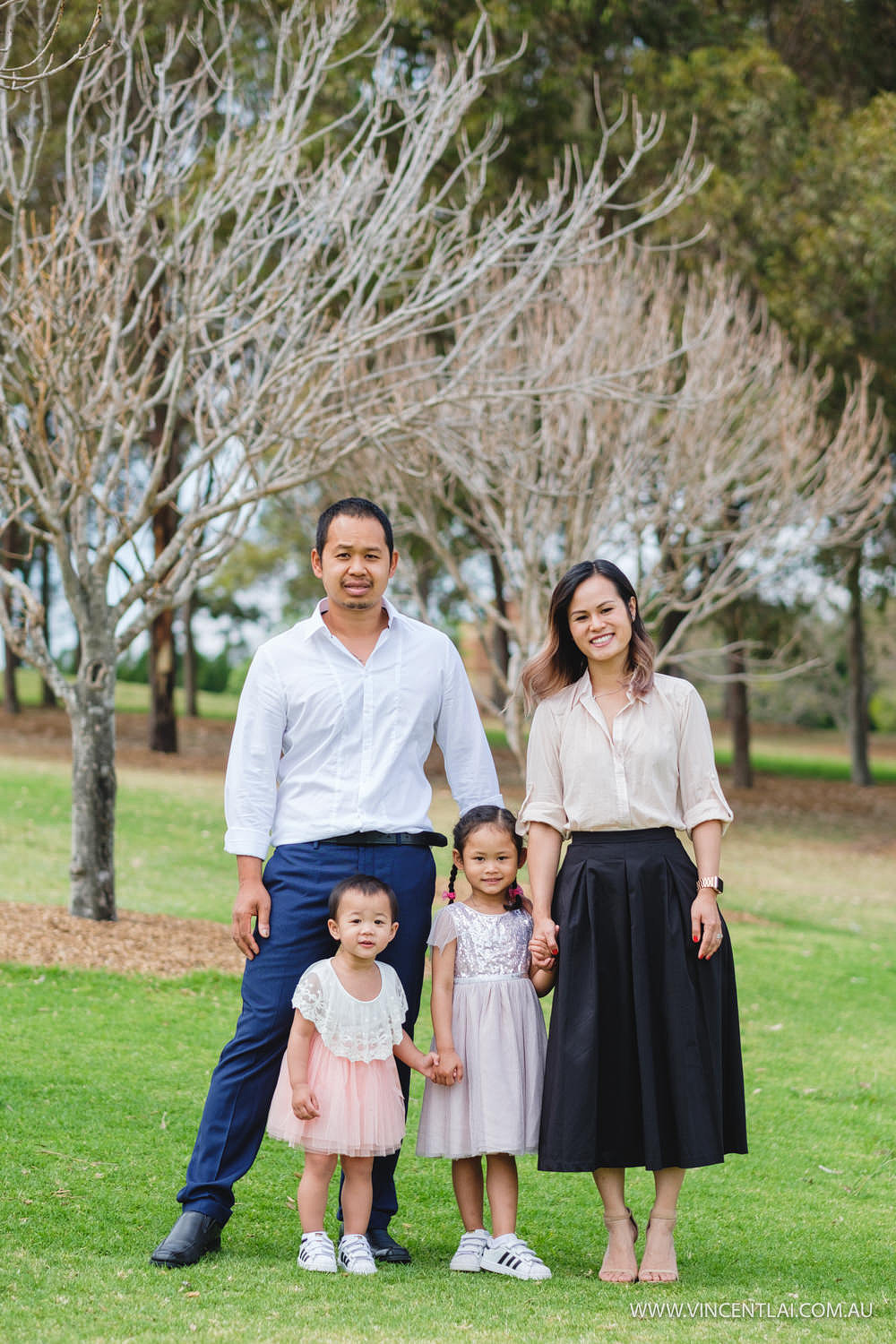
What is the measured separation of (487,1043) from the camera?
387cm

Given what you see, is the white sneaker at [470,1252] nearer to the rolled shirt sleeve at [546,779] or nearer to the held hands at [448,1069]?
the held hands at [448,1069]

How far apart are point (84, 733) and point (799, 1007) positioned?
481 cm

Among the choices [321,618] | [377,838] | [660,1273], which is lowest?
[660,1273]

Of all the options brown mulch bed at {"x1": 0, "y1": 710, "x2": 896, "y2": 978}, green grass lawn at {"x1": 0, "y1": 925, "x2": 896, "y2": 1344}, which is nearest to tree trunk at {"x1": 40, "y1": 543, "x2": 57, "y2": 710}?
brown mulch bed at {"x1": 0, "y1": 710, "x2": 896, "y2": 978}

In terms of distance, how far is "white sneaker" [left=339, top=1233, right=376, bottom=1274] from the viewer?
3719mm

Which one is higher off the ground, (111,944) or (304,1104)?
(304,1104)

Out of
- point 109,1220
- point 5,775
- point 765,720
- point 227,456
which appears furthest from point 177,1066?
point 765,720

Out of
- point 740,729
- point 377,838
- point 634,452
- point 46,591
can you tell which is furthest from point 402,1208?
point 46,591

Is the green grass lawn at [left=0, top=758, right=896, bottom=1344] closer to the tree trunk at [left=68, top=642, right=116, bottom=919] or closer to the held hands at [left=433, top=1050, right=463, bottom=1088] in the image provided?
the held hands at [left=433, top=1050, right=463, bottom=1088]

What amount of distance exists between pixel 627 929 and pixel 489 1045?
1.62ft

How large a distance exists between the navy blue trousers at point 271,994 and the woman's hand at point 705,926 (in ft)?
2.51

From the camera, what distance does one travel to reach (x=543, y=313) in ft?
45.2

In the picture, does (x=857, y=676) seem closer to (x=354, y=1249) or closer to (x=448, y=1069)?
(x=448, y=1069)

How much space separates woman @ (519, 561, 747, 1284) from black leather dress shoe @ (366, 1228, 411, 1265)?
1.70ft
